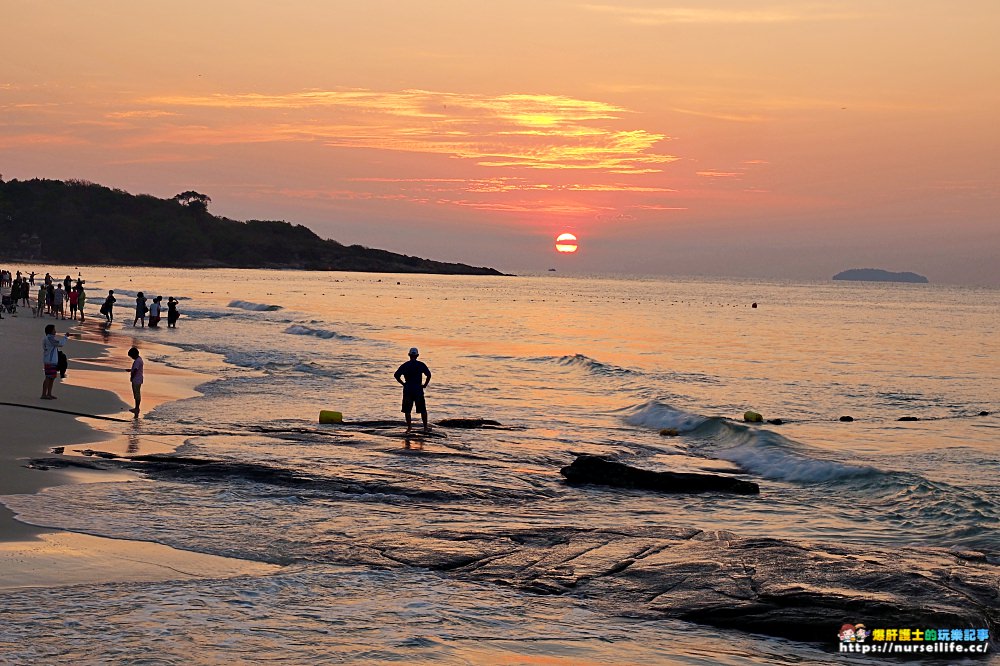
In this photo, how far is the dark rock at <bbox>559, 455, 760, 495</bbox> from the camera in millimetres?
15062

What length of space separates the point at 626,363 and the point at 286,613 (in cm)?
Result: 3605

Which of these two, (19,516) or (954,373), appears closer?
(19,516)

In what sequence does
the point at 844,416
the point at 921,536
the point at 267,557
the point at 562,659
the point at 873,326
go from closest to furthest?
the point at 562,659 < the point at 267,557 < the point at 921,536 < the point at 844,416 < the point at 873,326

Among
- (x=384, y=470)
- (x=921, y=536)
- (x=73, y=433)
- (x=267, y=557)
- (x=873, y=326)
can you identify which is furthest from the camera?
(x=873, y=326)

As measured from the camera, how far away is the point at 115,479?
13.6m

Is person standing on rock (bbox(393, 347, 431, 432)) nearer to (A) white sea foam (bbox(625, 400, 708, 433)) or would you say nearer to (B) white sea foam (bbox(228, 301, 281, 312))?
(A) white sea foam (bbox(625, 400, 708, 433))

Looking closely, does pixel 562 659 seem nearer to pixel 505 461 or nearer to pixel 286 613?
pixel 286 613

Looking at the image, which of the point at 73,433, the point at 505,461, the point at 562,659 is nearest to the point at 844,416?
the point at 505,461

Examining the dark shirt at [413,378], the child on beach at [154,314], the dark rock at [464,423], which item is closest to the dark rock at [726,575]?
the dark shirt at [413,378]

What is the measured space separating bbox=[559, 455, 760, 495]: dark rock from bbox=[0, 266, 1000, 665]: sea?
268 millimetres

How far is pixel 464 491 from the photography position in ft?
46.6

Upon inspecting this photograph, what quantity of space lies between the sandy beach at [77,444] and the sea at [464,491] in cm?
31

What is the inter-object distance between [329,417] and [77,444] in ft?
18.7

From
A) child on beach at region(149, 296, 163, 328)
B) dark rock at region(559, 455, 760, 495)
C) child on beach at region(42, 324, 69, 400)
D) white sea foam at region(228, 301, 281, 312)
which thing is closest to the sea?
dark rock at region(559, 455, 760, 495)
